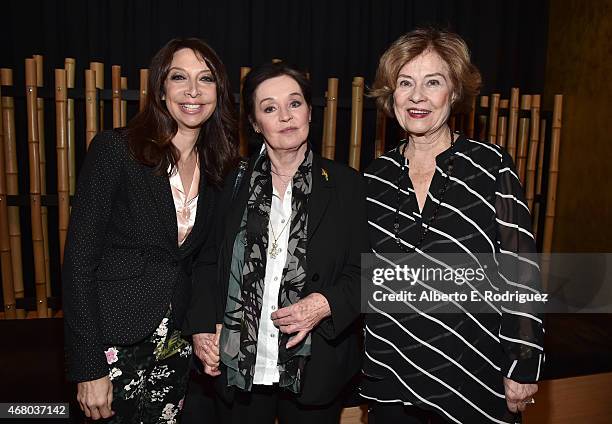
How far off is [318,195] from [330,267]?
9.6 inches

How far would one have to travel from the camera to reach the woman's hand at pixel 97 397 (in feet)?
5.37

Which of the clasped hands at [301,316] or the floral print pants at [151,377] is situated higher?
the clasped hands at [301,316]

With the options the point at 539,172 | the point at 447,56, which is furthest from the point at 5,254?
the point at 539,172

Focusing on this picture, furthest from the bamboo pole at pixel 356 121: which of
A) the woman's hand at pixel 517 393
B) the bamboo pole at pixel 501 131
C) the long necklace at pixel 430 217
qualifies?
the woman's hand at pixel 517 393

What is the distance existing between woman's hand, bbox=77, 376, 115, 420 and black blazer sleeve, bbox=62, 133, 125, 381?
0.03m

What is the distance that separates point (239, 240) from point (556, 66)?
13.2ft

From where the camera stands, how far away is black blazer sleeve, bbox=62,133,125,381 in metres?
1.61

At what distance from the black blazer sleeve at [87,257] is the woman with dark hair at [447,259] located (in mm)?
867

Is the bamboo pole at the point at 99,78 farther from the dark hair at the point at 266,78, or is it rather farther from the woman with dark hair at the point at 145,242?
the dark hair at the point at 266,78

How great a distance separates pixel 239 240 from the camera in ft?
5.76

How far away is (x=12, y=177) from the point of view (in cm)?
356

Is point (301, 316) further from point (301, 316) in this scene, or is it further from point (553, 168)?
point (553, 168)

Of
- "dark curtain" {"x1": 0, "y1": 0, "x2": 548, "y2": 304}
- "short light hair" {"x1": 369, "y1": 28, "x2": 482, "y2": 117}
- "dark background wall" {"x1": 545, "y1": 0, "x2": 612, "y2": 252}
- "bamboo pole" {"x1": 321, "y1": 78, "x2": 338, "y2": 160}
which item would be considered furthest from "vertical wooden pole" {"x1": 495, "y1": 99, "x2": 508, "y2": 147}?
"short light hair" {"x1": 369, "y1": 28, "x2": 482, "y2": 117}

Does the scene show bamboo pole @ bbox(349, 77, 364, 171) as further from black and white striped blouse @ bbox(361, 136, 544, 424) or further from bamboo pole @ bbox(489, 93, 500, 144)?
black and white striped blouse @ bbox(361, 136, 544, 424)
